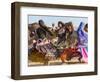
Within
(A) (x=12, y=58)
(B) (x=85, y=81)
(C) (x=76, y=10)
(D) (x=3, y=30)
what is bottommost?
(B) (x=85, y=81)

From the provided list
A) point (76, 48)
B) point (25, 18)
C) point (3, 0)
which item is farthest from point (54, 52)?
point (3, 0)

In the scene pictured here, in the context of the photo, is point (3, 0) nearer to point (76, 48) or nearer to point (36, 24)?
point (36, 24)

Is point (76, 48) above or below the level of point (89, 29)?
below

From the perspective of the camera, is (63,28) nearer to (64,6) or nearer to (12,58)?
(64,6)

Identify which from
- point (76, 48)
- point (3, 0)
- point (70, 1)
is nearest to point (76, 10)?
point (70, 1)

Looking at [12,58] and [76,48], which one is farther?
[76,48]

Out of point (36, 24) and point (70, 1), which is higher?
point (70, 1)
